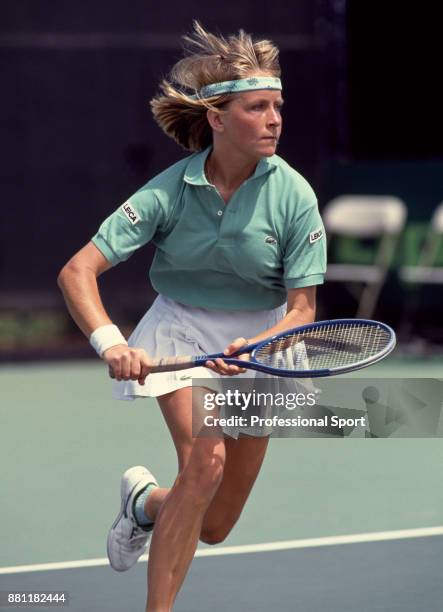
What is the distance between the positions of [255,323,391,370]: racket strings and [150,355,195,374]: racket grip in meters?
0.25

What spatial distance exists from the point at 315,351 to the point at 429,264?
657 cm

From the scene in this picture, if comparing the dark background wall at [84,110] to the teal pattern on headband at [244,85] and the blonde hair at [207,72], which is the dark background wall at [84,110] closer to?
the blonde hair at [207,72]

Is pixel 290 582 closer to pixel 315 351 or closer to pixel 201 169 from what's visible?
pixel 315 351

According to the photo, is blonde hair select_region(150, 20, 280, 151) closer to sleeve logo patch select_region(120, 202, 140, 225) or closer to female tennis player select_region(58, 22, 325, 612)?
female tennis player select_region(58, 22, 325, 612)

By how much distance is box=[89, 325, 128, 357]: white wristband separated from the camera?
4.24 meters

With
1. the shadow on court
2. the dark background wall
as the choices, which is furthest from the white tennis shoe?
the dark background wall

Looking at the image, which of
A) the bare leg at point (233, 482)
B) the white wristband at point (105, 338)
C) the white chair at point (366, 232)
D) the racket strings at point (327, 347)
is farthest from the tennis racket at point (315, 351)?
the white chair at point (366, 232)

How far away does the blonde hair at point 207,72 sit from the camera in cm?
449

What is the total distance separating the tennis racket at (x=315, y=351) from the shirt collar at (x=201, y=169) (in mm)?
454

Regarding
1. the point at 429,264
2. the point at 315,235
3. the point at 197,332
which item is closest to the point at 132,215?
the point at 197,332

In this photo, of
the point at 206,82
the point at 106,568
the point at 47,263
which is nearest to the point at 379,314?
the point at 47,263

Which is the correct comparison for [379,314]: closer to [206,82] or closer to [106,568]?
[106,568]

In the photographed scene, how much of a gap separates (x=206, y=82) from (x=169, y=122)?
0.70 feet

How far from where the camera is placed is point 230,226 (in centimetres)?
447
